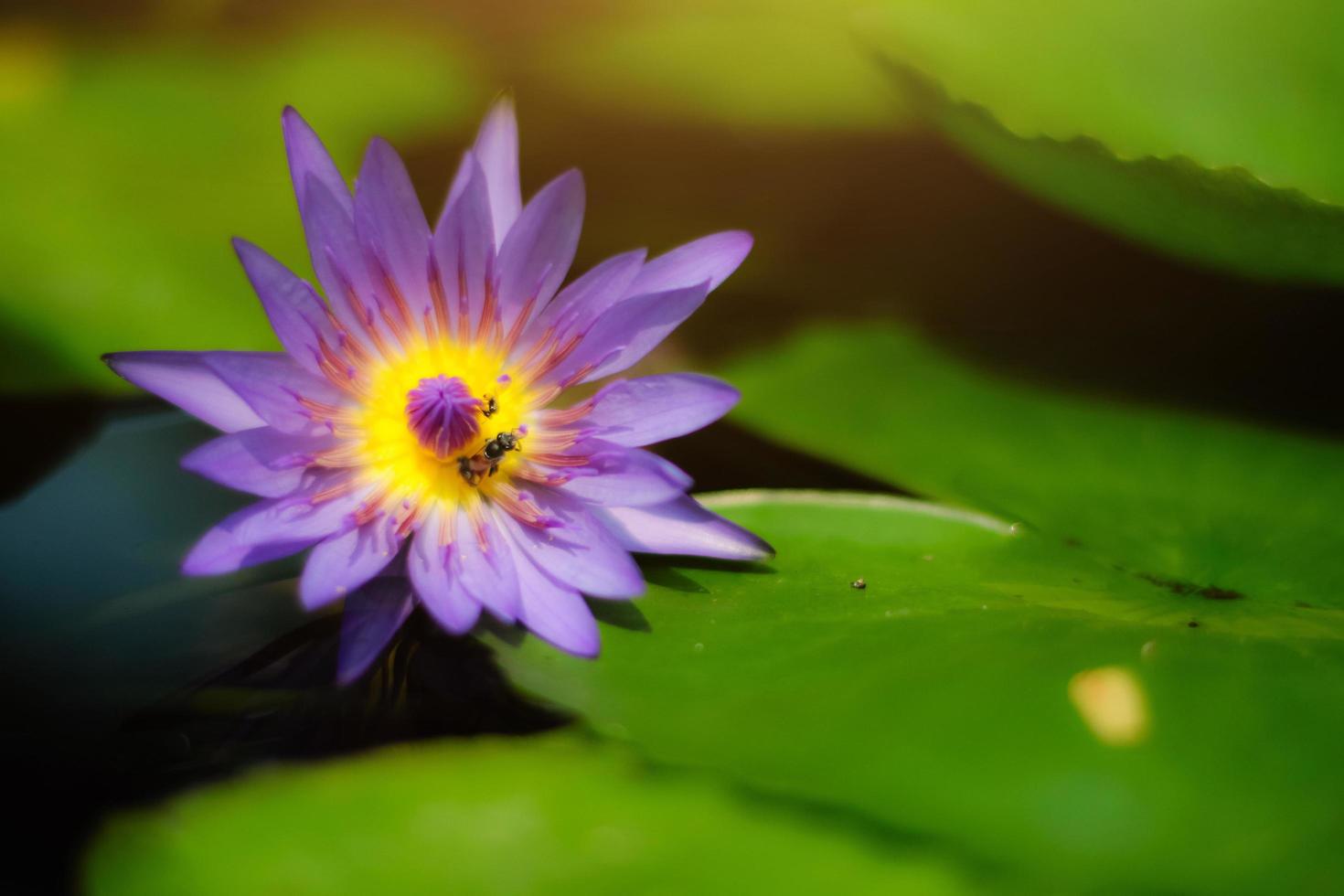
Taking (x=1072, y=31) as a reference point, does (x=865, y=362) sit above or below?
below

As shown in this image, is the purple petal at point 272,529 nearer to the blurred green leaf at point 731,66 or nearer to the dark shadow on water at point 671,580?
the dark shadow on water at point 671,580

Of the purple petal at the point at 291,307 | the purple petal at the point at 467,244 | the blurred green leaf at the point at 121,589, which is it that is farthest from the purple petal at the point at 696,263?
the blurred green leaf at the point at 121,589

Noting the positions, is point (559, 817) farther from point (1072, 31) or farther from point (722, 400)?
point (1072, 31)

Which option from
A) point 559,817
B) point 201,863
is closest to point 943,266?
point 559,817

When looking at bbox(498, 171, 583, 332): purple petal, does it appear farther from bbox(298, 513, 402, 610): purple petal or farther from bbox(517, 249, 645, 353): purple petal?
bbox(298, 513, 402, 610): purple petal

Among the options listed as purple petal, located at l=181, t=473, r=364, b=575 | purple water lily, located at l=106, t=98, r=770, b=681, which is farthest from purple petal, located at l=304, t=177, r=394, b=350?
purple petal, located at l=181, t=473, r=364, b=575
